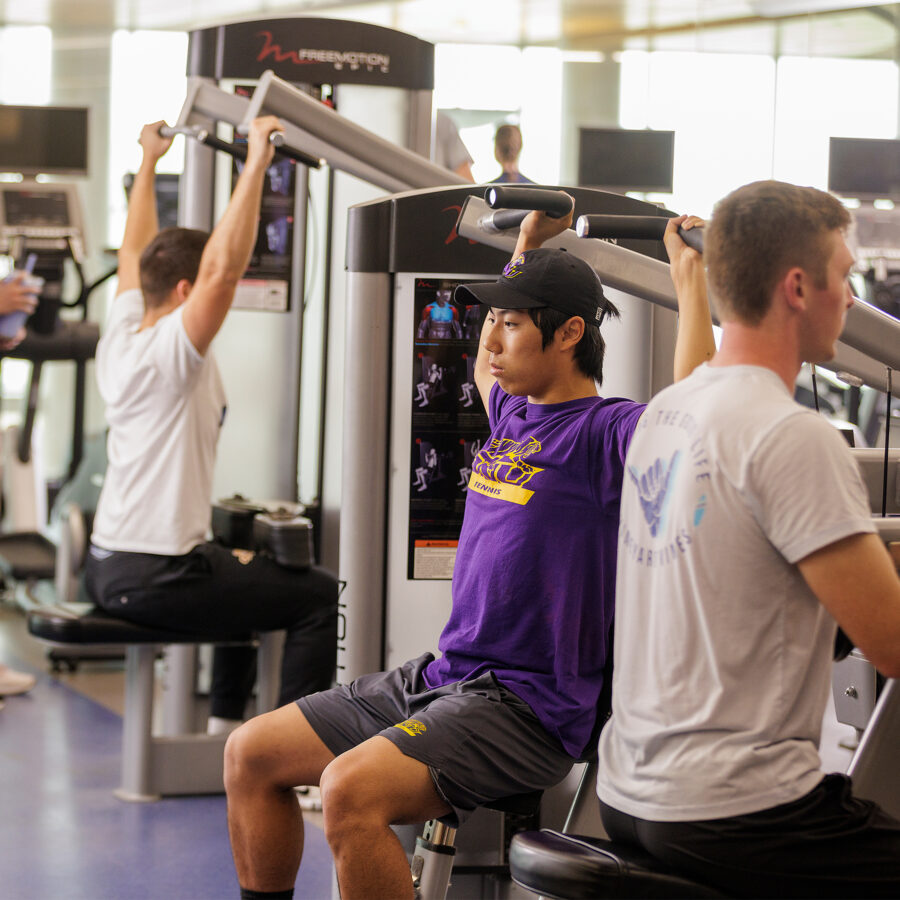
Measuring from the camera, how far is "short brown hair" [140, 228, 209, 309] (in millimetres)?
3281

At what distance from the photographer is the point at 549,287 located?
6.36ft

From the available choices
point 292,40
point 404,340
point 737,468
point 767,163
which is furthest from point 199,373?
point 767,163

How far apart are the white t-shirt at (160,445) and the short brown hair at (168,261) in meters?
0.11

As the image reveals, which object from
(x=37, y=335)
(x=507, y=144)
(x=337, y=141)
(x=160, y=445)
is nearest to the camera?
(x=337, y=141)

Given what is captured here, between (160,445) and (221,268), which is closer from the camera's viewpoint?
(221,268)

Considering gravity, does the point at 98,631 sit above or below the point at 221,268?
below

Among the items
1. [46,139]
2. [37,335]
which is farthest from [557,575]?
[46,139]

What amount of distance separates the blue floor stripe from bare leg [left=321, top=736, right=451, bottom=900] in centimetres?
99

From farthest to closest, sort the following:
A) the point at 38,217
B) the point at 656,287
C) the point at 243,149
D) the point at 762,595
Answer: the point at 38,217, the point at 243,149, the point at 656,287, the point at 762,595

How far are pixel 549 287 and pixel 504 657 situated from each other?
58cm

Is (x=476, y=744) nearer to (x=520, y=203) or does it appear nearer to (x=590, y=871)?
(x=590, y=871)

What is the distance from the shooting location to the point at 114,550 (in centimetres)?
325

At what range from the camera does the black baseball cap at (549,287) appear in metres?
1.94

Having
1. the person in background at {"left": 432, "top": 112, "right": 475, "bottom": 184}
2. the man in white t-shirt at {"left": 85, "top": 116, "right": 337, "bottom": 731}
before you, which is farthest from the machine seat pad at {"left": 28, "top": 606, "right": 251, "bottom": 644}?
the person in background at {"left": 432, "top": 112, "right": 475, "bottom": 184}
